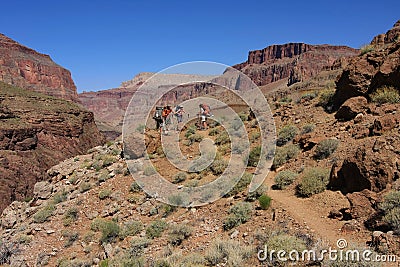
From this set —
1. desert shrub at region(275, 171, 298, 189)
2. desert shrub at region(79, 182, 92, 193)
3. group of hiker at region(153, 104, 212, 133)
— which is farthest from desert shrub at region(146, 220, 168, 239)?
group of hiker at region(153, 104, 212, 133)

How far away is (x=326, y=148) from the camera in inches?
380

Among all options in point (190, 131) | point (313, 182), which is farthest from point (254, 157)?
point (190, 131)

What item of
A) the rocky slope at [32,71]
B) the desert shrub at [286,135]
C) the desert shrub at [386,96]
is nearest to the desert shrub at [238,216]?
the desert shrub at [286,135]

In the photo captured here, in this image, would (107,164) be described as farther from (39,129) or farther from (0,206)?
(39,129)

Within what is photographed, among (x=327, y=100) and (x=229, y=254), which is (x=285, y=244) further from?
(x=327, y=100)

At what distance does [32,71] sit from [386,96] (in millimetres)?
144780

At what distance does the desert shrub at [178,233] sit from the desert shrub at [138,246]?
67 centimetres

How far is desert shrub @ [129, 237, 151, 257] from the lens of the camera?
759 centimetres

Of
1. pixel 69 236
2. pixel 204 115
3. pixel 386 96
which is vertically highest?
pixel 386 96

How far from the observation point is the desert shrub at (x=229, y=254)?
223 inches

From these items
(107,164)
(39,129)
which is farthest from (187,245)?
(39,129)

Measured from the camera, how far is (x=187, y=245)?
24.0ft

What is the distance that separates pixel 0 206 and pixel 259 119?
26661mm

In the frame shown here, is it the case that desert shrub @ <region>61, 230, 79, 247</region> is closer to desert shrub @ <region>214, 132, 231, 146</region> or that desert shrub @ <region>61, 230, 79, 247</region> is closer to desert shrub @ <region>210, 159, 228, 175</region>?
desert shrub @ <region>210, 159, 228, 175</region>
